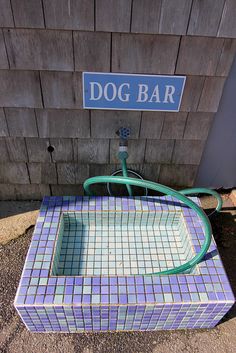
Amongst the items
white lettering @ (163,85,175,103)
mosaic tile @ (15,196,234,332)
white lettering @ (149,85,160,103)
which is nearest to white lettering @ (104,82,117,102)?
white lettering @ (149,85,160,103)

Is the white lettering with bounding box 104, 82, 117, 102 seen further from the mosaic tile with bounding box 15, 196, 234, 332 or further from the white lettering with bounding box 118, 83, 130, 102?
the mosaic tile with bounding box 15, 196, 234, 332

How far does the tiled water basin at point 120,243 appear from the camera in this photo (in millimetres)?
2152

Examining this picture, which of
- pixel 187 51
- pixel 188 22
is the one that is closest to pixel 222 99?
pixel 187 51

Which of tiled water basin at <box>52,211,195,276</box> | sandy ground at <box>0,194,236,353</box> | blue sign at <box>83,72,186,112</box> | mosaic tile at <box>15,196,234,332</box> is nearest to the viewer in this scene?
mosaic tile at <box>15,196,234,332</box>

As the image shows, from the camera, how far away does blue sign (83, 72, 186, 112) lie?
2.01 meters

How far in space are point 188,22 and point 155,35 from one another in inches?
8.8

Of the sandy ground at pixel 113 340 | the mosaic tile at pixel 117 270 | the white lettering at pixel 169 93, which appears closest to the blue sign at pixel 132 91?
the white lettering at pixel 169 93

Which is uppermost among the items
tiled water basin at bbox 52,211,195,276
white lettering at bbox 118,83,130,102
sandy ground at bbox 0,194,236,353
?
white lettering at bbox 118,83,130,102

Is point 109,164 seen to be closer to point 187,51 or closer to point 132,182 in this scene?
point 132,182

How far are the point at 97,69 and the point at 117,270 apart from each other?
1.52m

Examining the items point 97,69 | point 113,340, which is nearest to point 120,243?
point 113,340

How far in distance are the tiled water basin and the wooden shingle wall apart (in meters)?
0.46

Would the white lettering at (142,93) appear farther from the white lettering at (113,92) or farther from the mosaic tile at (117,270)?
the mosaic tile at (117,270)

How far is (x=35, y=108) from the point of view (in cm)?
216
